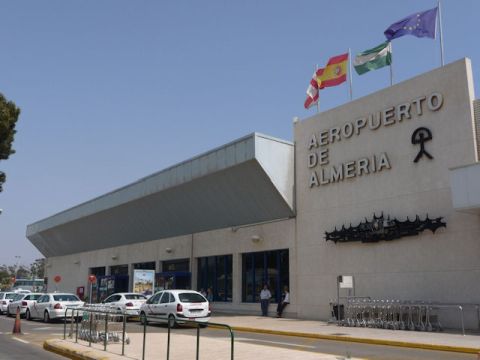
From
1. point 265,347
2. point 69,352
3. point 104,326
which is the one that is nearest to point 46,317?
point 104,326

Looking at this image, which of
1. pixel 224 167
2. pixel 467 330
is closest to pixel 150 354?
pixel 467 330

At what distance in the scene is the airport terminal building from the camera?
20.5 metres

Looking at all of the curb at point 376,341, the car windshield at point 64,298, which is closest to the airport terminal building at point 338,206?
the curb at point 376,341

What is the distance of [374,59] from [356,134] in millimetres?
3745

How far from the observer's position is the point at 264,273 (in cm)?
2930

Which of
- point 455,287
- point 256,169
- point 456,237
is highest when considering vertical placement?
point 256,169

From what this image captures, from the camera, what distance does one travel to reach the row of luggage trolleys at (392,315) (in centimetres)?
1955

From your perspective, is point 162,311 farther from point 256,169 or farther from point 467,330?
point 467,330

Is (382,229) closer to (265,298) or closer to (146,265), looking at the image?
(265,298)

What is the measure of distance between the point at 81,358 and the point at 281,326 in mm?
10895

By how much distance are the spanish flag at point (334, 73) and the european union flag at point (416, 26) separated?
10.2 feet

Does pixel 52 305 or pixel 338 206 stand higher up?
pixel 338 206

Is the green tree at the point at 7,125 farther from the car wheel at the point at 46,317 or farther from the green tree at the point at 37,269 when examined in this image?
the green tree at the point at 37,269

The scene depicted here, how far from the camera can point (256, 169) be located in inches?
1083
